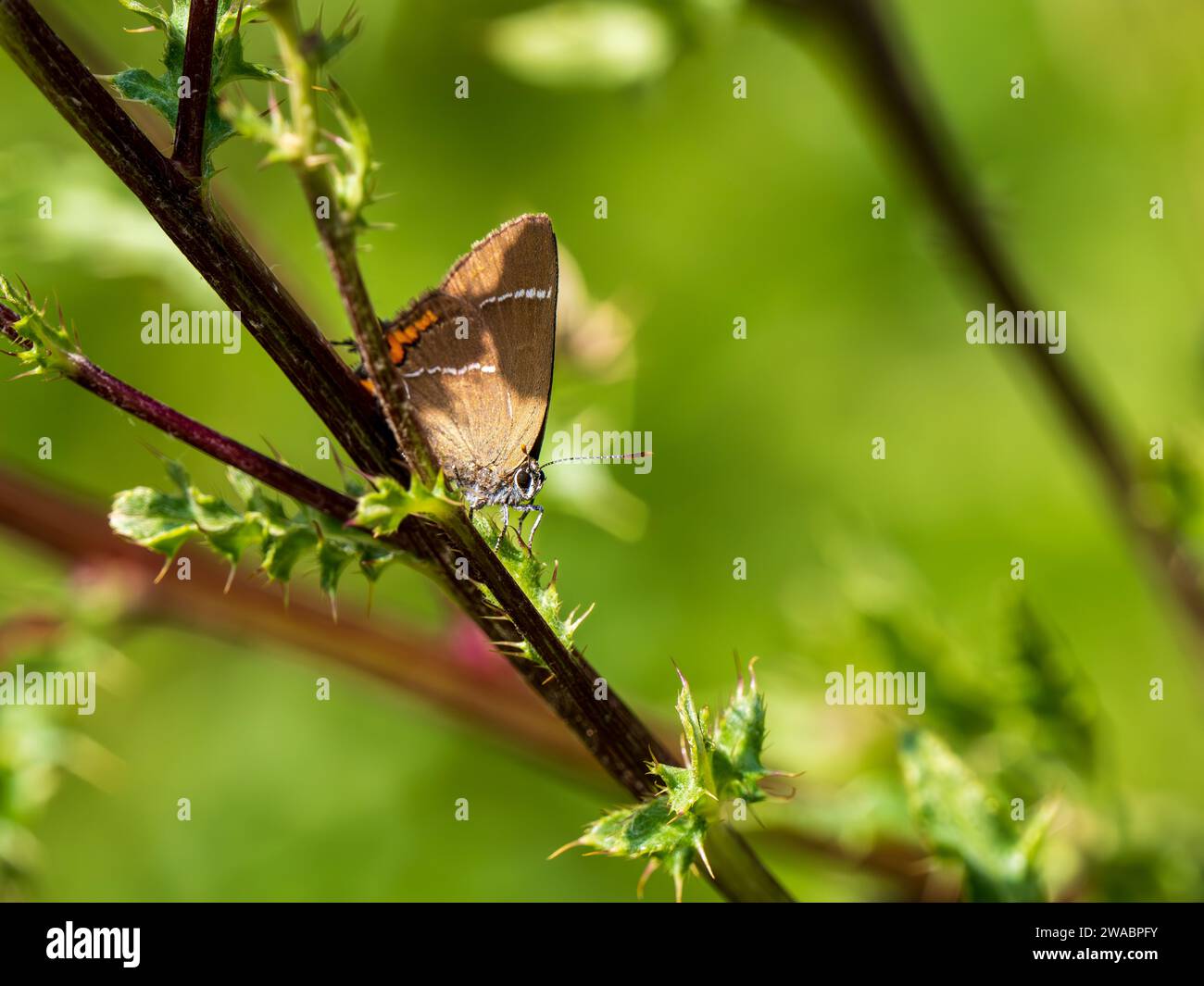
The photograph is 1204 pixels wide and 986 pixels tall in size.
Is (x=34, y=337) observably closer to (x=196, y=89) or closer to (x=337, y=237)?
(x=196, y=89)

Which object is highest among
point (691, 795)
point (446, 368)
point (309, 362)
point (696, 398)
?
point (696, 398)

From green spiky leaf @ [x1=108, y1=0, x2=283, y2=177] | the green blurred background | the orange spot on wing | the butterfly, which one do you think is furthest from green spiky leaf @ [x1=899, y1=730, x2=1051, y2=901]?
the green blurred background

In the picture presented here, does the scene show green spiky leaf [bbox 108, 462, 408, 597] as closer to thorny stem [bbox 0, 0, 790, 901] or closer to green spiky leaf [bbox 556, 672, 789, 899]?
thorny stem [bbox 0, 0, 790, 901]

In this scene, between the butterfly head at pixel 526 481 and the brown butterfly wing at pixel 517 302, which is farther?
the butterfly head at pixel 526 481

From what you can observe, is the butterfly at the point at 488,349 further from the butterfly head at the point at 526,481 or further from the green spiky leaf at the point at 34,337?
the green spiky leaf at the point at 34,337

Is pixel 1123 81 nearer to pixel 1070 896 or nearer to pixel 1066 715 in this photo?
pixel 1066 715

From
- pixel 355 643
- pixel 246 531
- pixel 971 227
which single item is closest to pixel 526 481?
pixel 355 643

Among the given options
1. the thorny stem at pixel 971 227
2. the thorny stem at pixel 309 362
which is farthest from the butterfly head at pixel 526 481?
the thorny stem at pixel 971 227
